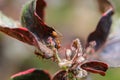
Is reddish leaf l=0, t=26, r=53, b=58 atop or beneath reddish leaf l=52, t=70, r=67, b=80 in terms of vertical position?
atop

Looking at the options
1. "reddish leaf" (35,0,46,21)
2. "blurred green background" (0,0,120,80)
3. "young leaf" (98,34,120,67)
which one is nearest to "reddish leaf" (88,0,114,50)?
"young leaf" (98,34,120,67)

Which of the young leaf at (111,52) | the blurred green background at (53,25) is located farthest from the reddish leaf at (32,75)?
the blurred green background at (53,25)

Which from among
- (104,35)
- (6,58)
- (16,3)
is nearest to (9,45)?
(6,58)

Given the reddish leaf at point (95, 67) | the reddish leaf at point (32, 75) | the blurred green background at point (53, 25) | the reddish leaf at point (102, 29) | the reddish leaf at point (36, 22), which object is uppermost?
the blurred green background at point (53, 25)

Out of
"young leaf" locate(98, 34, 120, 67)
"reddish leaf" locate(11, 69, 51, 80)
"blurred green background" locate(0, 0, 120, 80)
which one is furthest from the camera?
"blurred green background" locate(0, 0, 120, 80)

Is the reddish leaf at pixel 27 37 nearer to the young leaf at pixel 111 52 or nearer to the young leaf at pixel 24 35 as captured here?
the young leaf at pixel 24 35

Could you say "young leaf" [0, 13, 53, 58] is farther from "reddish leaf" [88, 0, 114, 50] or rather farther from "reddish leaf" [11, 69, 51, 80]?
"reddish leaf" [88, 0, 114, 50]
